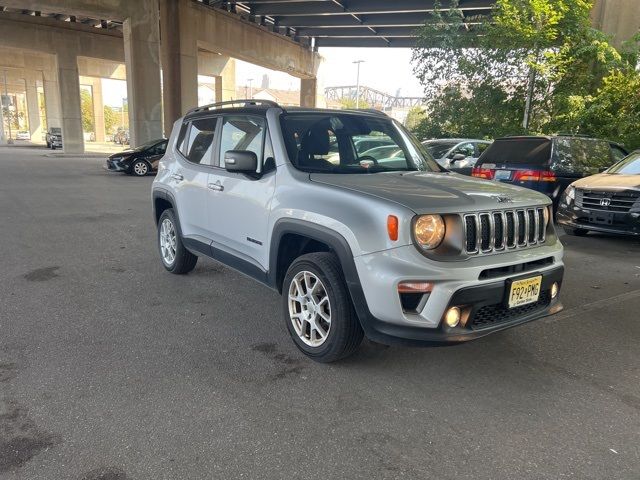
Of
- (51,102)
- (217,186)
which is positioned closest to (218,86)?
(51,102)

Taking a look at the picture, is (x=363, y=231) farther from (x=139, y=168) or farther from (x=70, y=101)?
(x=70, y=101)

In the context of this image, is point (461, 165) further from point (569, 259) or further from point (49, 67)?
point (49, 67)

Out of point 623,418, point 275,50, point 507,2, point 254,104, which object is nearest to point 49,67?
point 275,50

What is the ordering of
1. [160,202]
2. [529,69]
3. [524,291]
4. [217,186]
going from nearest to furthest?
1. [524,291]
2. [217,186]
3. [160,202]
4. [529,69]

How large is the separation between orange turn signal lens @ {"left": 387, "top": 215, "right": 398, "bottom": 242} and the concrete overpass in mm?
16719

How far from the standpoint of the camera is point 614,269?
656cm

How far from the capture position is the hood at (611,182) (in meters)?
7.43

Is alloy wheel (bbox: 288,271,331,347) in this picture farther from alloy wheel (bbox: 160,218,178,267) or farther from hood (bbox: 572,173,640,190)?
hood (bbox: 572,173,640,190)

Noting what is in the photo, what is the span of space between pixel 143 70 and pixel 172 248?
2100cm

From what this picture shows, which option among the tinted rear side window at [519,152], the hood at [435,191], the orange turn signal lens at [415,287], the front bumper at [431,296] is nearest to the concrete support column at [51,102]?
the tinted rear side window at [519,152]

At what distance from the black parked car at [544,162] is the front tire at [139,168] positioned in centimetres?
1282

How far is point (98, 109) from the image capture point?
57969 millimetres

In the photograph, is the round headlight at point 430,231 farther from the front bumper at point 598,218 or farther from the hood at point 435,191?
the front bumper at point 598,218

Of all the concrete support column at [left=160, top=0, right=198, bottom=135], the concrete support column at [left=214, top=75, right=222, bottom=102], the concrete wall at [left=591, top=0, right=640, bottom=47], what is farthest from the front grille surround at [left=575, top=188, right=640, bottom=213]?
the concrete support column at [left=214, top=75, right=222, bottom=102]
